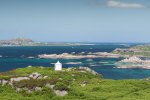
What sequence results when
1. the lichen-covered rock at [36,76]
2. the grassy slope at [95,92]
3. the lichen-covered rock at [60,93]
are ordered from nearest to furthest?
the grassy slope at [95,92] < the lichen-covered rock at [60,93] < the lichen-covered rock at [36,76]

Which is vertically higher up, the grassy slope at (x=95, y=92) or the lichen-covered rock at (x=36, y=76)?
the lichen-covered rock at (x=36, y=76)

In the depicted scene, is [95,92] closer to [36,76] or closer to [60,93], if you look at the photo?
[60,93]

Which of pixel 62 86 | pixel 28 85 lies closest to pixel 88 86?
pixel 62 86

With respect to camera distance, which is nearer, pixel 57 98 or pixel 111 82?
pixel 57 98

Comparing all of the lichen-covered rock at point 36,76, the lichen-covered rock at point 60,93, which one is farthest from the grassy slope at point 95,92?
the lichen-covered rock at point 36,76

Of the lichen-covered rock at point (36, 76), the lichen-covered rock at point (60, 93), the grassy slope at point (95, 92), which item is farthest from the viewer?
the lichen-covered rock at point (36, 76)

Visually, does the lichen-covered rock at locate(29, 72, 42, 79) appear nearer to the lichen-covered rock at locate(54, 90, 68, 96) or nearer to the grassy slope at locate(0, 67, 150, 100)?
the grassy slope at locate(0, 67, 150, 100)

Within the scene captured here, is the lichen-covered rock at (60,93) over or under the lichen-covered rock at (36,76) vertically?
under

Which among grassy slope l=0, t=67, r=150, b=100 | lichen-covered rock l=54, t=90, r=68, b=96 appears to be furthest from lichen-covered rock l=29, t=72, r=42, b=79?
lichen-covered rock l=54, t=90, r=68, b=96

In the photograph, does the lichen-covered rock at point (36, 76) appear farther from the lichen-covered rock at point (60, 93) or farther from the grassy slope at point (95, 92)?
the lichen-covered rock at point (60, 93)

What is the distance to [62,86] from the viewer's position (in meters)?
87.4

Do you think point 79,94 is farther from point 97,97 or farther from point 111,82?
point 111,82

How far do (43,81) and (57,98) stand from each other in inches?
377

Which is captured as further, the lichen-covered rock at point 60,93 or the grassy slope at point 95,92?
the lichen-covered rock at point 60,93
